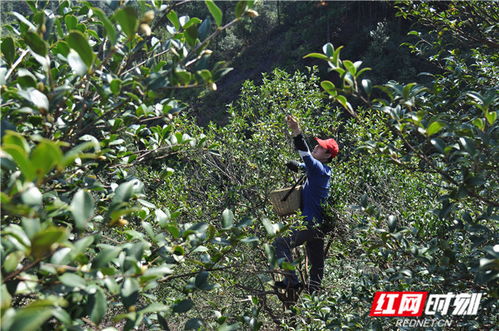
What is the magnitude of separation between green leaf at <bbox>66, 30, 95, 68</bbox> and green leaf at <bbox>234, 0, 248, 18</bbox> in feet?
1.78

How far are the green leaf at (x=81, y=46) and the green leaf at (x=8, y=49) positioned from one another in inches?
21.2

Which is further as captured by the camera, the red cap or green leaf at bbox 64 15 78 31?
the red cap

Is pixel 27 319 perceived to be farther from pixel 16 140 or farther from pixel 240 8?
pixel 240 8

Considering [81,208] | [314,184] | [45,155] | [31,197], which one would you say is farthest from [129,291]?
[314,184]

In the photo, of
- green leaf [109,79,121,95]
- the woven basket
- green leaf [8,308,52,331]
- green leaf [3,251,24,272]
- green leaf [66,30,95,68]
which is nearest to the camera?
green leaf [8,308,52,331]

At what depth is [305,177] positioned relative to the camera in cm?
431

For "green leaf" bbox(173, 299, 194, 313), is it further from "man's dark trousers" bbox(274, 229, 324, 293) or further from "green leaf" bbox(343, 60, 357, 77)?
"man's dark trousers" bbox(274, 229, 324, 293)

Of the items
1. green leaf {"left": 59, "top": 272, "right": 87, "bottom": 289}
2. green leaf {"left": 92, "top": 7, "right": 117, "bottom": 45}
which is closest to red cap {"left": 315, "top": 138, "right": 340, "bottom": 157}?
green leaf {"left": 92, "top": 7, "right": 117, "bottom": 45}

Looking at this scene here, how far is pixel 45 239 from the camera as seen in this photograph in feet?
3.25

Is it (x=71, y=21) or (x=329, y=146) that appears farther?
(x=329, y=146)

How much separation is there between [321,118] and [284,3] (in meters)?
30.6

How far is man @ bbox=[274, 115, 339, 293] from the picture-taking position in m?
3.87

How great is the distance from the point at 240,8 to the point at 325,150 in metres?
2.58

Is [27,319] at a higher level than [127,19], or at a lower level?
lower
